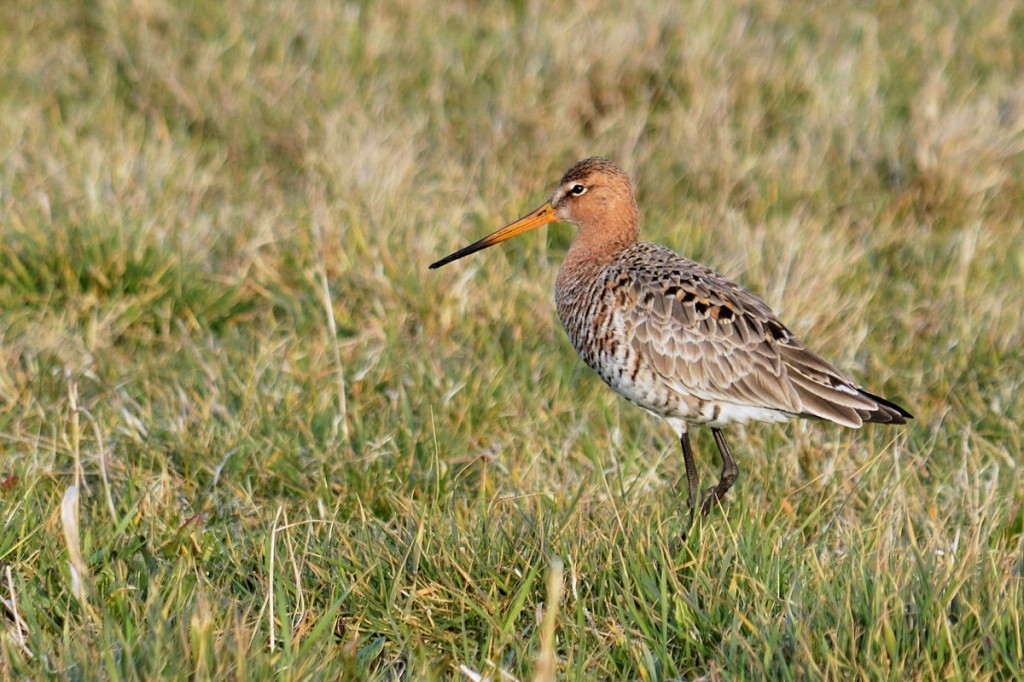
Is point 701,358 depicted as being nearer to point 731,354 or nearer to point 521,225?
point 731,354

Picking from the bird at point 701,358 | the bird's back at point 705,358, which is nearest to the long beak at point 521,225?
the bird at point 701,358

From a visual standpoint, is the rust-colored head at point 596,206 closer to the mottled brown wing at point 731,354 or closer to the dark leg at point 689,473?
the mottled brown wing at point 731,354

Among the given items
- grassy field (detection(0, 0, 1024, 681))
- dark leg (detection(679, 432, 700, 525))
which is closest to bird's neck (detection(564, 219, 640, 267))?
grassy field (detection(0, 0, 1024, 681))


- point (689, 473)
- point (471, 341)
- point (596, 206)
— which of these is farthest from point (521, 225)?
point (689, 473)

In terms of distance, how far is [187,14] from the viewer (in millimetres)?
7637

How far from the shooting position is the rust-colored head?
500 cm

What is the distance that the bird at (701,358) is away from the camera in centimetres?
435

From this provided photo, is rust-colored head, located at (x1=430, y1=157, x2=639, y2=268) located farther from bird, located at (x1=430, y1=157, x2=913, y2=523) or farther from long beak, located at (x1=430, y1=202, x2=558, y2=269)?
bird, located at (x1=430, y1=157, x2=913, y2=523)

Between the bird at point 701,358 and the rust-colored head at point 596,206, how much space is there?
1.00ft

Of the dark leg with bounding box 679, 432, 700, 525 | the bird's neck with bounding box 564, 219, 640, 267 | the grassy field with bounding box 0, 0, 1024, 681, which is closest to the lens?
the grassy field with bounding box 0, 0, 1024, 681

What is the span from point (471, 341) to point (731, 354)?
1349 mm

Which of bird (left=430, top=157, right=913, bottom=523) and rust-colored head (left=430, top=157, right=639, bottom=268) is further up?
rust-colored head (left=430, top=157, right=639, bottom=268)

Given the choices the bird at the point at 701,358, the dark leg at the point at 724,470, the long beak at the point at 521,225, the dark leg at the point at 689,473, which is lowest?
the dark leg at the point at 724,470

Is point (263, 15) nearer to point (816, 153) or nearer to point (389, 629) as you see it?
point (816, 153)
